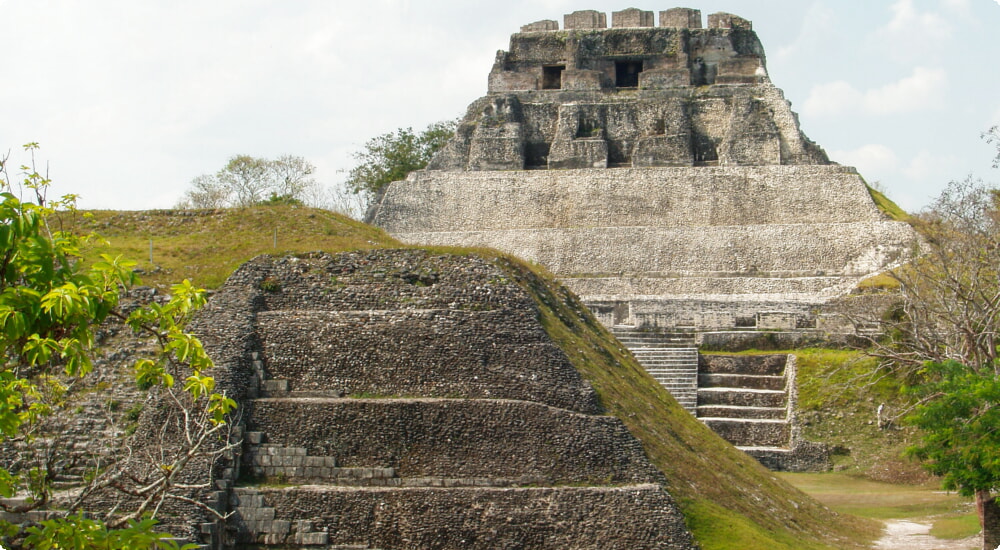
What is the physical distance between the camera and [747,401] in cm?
2614

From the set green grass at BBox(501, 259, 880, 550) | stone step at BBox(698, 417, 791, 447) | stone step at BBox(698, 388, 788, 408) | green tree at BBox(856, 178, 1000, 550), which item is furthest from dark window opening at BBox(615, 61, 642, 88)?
green grass at BBox(501, 259, 880, 550)

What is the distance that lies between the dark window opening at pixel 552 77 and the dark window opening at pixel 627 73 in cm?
223

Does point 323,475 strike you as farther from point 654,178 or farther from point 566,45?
point 566,45

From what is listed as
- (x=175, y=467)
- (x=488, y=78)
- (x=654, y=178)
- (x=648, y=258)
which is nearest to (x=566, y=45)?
(x=488, y=78)

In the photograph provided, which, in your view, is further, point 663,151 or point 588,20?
point 588,20

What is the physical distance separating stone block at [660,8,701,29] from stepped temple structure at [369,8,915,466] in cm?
5

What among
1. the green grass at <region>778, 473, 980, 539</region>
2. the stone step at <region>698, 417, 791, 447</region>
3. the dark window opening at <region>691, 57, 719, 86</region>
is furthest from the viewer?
the dark window opening at <region>691, 57, 719, 86</region>

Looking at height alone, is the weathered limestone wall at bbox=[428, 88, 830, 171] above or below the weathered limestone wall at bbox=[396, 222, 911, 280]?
above

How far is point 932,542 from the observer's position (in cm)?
1759

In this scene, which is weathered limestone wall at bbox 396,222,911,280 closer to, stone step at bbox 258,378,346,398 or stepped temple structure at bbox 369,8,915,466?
stepped temple structure at bbox 369,8,915,466

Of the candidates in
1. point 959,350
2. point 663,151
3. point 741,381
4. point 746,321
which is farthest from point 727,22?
point 959,350

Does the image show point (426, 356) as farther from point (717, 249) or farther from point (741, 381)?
point (717, 249)

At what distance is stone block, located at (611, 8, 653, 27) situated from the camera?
1761 inches

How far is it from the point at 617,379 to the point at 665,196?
64.2ft
